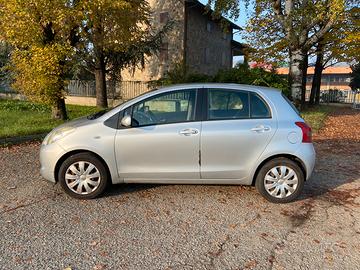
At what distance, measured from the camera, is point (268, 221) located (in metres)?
4.34

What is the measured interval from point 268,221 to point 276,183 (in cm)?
72

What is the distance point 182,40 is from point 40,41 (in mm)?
13637

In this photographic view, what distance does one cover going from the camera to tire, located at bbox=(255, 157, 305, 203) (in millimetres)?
4848

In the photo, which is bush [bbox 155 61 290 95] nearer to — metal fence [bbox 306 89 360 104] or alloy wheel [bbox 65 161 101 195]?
alloy wheel [bbox 65 161 101 195]

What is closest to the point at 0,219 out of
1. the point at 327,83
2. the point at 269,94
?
the point at 269,94

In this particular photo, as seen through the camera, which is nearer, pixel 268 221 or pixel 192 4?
pixel 268 221

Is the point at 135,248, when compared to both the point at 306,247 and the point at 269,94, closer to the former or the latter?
the point at 306,247

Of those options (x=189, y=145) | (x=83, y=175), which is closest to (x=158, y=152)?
(x=189, y=145)

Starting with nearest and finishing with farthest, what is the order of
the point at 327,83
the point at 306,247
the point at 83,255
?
the point at 83,255, the point at 306,247, the point at 327,83

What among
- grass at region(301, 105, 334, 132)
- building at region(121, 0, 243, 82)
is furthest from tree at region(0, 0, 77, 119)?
building at region(121, 0, 243, 82)

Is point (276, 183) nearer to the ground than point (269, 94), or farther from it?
nearer to the ground

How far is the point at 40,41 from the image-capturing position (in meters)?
9.91

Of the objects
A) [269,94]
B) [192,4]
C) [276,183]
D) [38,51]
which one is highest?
[192,4]

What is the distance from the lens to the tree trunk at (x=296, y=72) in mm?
16047
